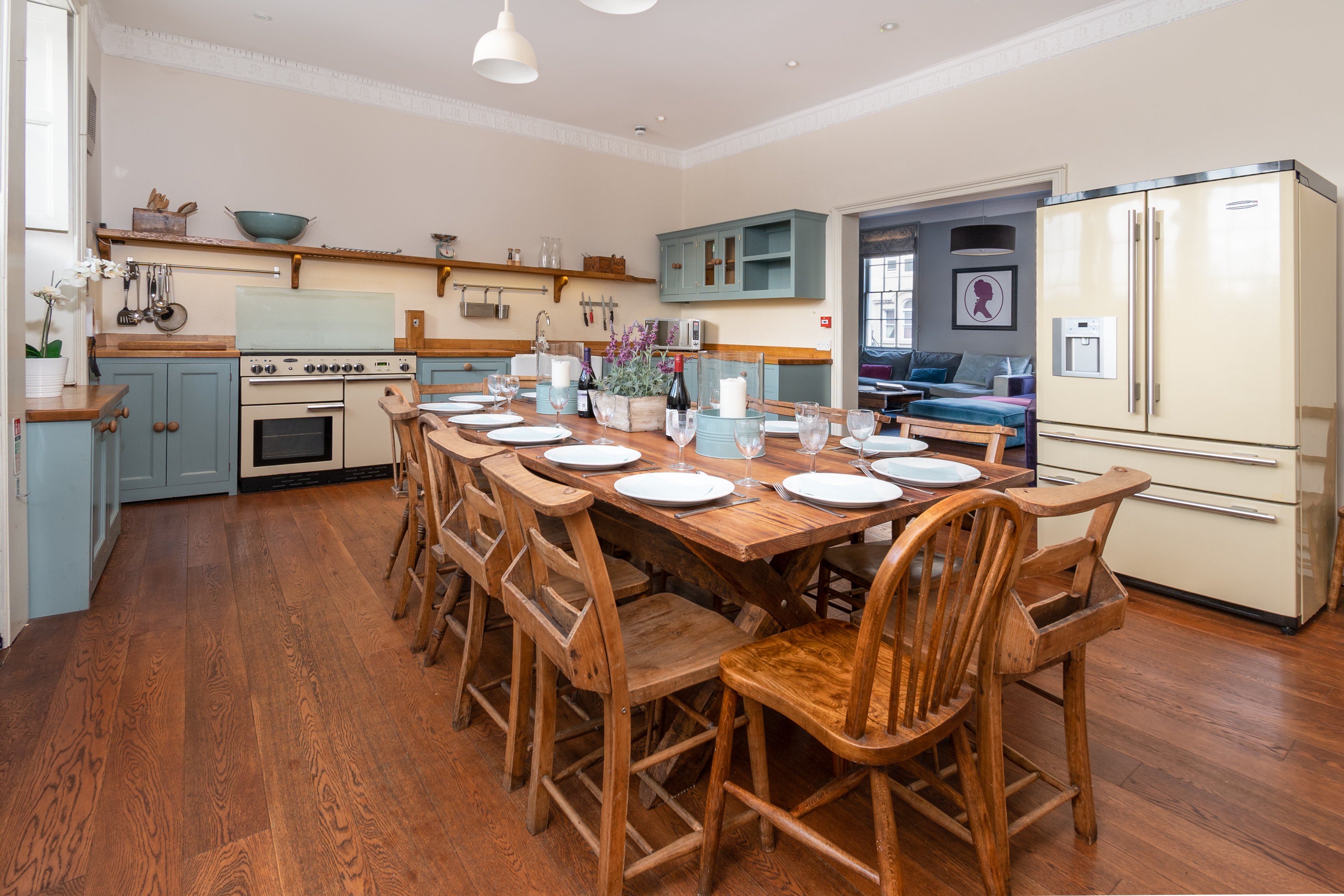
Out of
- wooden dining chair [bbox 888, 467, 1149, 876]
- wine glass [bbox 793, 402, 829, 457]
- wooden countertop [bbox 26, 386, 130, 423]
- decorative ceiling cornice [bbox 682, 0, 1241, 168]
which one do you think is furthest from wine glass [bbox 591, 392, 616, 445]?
decorative ceiling cornice [bbox 682, 0, 1241, 168]

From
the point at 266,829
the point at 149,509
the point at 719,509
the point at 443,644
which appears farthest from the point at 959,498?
the point at 149,509

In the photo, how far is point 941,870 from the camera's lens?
56.5 inches

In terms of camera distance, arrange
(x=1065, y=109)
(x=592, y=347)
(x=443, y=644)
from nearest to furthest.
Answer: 1. (x=443, y=644)
2. (x=1065, y=109)
3. (x=592, y=347)

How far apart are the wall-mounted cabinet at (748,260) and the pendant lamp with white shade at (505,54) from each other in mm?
2886

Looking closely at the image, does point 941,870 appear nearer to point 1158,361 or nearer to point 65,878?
point 65,878

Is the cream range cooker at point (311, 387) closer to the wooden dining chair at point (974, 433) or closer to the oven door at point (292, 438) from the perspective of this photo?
the oven door at point (292, 438)

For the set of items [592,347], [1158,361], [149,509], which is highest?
[592,347]

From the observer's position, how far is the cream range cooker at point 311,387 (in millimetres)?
4594

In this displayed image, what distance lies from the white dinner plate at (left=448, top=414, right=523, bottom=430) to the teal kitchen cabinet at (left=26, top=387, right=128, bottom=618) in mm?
1384

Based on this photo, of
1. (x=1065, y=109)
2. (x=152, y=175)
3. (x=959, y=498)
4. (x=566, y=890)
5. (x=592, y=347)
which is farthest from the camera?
(x=592, y=347)

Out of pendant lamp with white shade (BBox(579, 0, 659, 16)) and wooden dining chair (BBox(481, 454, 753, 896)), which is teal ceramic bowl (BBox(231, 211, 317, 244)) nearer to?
pendant lamp with white shade (BBox(579, 0, 659, 16))

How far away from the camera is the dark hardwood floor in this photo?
1.41 metres

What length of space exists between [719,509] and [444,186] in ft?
16.8

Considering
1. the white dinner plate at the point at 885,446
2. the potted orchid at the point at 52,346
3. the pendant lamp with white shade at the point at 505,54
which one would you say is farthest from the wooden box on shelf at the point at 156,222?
the white dinner plate at the point at 885,446
